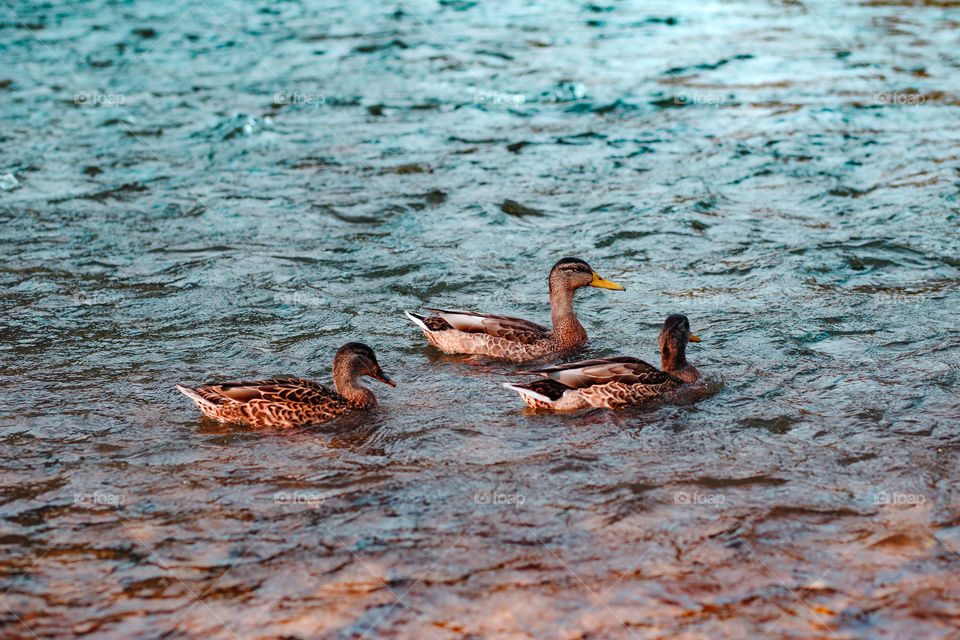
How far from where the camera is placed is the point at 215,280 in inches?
442

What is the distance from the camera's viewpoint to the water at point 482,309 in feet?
18.6

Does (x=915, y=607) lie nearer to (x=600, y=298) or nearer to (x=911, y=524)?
(x=911, y=524)

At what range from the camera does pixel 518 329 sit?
9.54 metres

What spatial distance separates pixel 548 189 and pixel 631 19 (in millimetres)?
12434

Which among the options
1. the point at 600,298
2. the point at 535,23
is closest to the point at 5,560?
the point at 600,298
